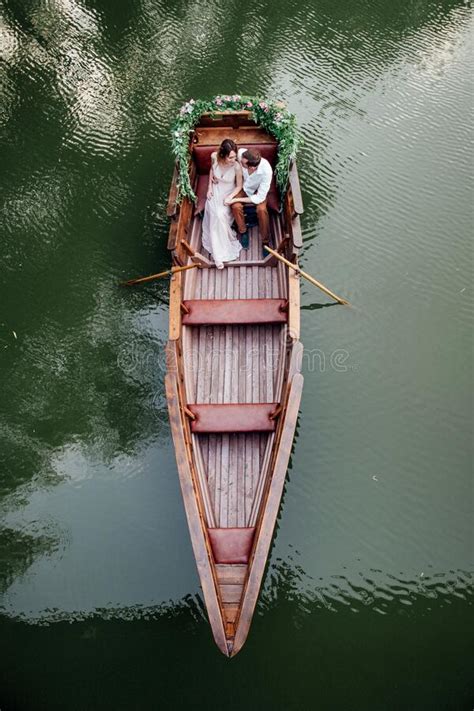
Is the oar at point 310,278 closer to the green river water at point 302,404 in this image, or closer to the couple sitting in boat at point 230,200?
the green river water at point 302,404

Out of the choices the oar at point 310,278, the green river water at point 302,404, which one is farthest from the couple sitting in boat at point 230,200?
the green river water at point 302,404

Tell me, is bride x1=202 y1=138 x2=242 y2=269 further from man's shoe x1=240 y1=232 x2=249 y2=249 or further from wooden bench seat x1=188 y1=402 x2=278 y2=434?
wooden bench seat x1=188 y1=402 x2=278 y2=434

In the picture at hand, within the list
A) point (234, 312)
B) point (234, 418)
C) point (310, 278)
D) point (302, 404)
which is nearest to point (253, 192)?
point (310, 278)

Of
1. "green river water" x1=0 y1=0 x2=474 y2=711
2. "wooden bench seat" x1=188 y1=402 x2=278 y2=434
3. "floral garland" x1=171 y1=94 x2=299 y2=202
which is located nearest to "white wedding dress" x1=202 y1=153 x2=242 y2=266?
"floral garland" x1=171 y1=94 x2=299 y2=202

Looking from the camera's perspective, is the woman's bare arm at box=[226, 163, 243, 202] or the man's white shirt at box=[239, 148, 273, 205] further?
the woman's bare arm at box=[226, 163, 243, 202]

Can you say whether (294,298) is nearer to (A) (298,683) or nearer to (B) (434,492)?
(B) (434,492)

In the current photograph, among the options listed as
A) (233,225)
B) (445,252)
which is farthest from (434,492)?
(233,225)
